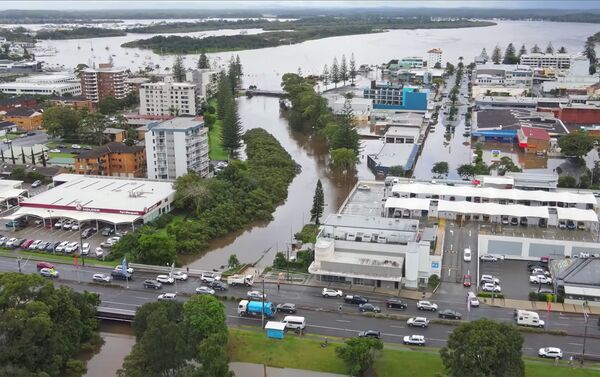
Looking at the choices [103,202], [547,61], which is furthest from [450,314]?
[547,61]

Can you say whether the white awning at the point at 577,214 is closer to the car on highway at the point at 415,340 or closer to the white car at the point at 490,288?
the white car at the point at 490,288

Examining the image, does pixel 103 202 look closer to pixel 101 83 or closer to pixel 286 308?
pixel 286 308

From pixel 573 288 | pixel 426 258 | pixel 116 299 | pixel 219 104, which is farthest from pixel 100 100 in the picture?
pixel 573 288

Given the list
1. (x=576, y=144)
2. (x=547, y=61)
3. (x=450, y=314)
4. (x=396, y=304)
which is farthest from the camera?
(x=547, y=61)

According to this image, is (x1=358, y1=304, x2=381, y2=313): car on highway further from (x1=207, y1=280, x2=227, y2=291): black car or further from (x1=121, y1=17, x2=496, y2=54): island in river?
(x1=121, y1=17, x2=496, y2=54): island in river

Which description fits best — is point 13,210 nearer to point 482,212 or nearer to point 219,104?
point 482,212

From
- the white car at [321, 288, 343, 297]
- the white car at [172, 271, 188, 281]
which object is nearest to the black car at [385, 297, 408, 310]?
the white car at [321, 288, 343, 297]
